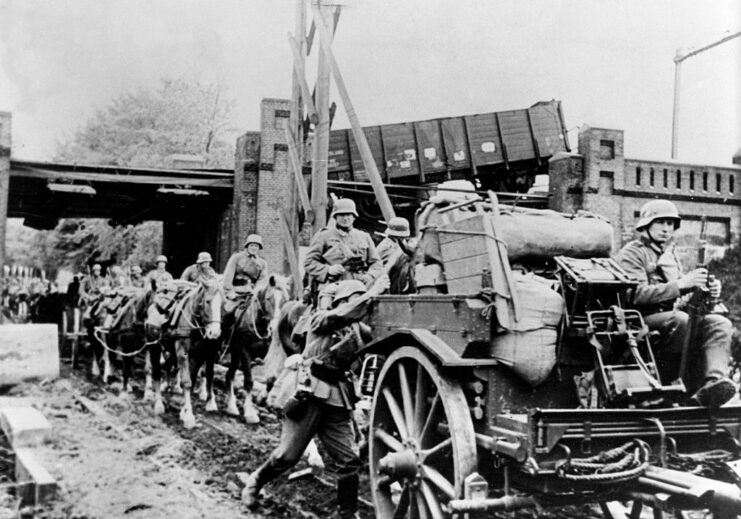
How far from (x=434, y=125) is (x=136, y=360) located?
1096 cm

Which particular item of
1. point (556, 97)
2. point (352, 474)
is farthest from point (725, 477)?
point (556, 97)

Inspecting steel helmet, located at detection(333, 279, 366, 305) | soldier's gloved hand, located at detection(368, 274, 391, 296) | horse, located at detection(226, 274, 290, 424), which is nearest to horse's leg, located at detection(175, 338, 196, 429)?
horse, located at detection(226, 274, 290, 424)

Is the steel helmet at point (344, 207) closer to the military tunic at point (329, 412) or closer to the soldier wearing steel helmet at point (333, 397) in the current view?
the soldier wearing steel helmet at point (333, 397)

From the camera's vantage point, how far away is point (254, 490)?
6.28 m

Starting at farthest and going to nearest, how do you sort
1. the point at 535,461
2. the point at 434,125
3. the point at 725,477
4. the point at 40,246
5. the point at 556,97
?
the point at 40,246
the point at 556,97
the point at 434,125
the point at 725,477
the point at 535,461

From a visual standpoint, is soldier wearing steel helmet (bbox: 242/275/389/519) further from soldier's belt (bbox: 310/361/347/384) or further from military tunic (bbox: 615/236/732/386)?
military tunic (bbox: 615/236/732/386)

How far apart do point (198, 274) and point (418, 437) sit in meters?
8.26

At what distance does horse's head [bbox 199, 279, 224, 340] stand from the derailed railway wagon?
581 cm

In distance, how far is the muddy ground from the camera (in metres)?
6.42

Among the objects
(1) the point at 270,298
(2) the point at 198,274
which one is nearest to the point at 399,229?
(1) the point at 270,298

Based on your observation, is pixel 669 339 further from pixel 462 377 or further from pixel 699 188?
pixel 699 188

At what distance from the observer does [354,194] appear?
20.5 metres

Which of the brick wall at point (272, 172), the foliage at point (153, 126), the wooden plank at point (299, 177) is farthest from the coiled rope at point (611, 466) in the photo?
the foliage at point (153, 126)

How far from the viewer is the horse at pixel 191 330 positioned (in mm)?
10709
